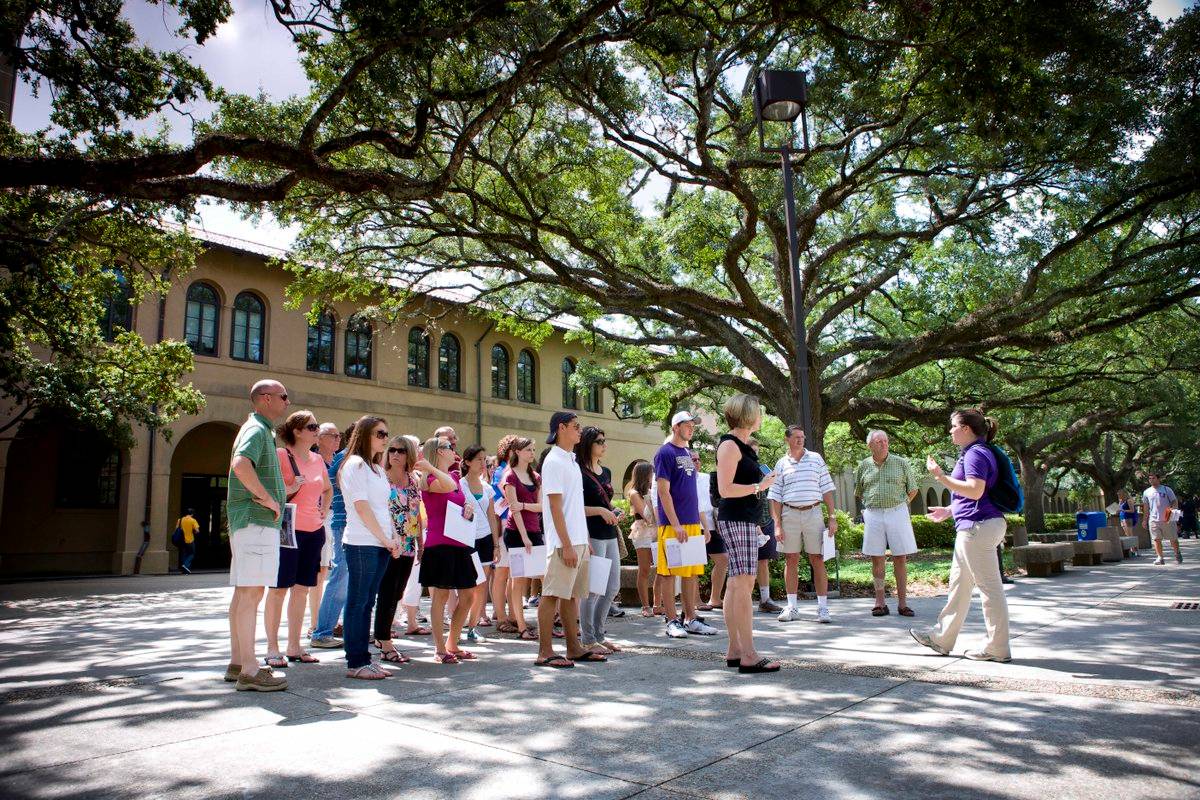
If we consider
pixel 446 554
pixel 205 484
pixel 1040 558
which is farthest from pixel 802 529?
pixel 205 484

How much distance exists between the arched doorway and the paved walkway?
57.5ft

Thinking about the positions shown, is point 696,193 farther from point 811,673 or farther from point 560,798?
point 560,798

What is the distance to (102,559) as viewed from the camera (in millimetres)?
20750

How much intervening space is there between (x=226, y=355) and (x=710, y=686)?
20.9m

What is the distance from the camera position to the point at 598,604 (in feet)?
21.3

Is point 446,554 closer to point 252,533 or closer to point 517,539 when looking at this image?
point 517,539

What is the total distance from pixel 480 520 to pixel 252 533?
2.68m

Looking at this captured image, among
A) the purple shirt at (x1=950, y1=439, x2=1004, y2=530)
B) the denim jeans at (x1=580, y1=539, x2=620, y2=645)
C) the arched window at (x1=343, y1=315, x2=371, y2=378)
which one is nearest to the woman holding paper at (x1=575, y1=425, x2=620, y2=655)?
the denim jeans at (x1=580, y1=539, x2=620, y2=645)

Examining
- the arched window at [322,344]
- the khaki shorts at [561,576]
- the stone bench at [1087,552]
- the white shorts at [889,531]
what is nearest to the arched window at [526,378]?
the arched window at [322,344]

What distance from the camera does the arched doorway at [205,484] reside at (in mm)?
22703

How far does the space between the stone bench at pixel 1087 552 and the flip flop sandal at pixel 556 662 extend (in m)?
12.6

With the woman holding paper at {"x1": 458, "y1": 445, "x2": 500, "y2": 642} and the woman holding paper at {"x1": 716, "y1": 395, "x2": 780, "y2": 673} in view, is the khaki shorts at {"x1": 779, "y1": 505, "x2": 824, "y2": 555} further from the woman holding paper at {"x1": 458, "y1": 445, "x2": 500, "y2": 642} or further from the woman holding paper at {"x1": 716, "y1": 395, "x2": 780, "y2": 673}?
the woman holding paper at {"x1": 458, "y1": 445, "x2": 500, "y2": 642}

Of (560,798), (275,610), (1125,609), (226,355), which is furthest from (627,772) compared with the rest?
(226,355)

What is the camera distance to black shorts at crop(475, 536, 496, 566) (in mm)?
7597
